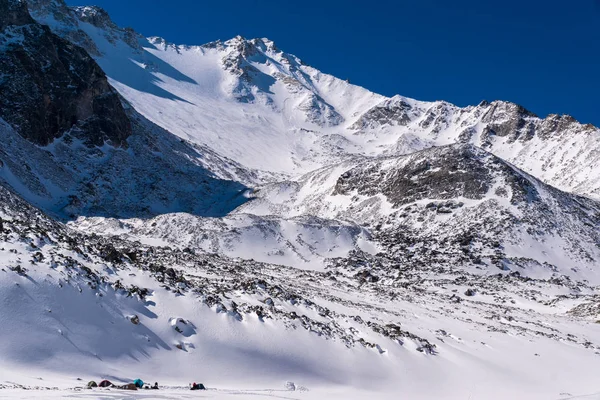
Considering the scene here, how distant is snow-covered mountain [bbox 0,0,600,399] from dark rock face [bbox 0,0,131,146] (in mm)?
375

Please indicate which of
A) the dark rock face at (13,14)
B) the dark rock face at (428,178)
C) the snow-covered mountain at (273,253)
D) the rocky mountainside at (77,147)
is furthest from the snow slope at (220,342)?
the dark rock face at (13,14)

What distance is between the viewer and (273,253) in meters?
52.8

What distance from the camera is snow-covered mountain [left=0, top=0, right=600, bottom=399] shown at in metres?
13.5

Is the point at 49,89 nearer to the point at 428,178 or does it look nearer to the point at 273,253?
the point at 273,253

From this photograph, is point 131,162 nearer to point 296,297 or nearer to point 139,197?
point 139,197

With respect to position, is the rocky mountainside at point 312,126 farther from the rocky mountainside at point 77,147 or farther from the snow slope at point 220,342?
the snow slope at point 220,342

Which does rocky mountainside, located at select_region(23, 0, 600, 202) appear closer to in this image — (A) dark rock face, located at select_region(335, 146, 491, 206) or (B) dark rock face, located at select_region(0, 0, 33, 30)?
(A) dark rock face, located at select_region(335, 146, 491, 206)

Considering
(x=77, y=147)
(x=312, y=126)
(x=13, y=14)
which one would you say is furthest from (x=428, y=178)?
(x=312, y=126)

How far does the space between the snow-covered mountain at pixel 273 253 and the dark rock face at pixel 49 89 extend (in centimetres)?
38

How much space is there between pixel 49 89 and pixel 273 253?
5145 cm

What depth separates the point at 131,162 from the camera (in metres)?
82.2

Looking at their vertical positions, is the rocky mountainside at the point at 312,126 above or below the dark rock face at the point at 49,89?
above

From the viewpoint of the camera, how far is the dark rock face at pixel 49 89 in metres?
70.2

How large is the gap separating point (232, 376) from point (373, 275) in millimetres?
33480
